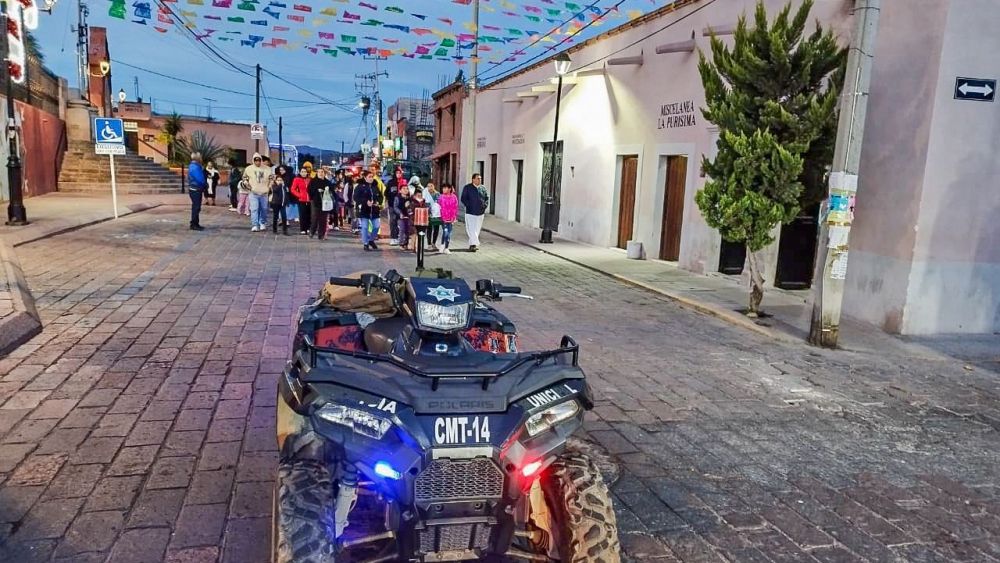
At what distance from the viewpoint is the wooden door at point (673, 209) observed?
47.9 ft

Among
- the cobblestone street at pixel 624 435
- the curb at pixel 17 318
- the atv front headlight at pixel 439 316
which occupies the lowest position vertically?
the cobblestone street at pixel 624 435

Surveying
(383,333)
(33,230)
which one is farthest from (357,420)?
(33,230)

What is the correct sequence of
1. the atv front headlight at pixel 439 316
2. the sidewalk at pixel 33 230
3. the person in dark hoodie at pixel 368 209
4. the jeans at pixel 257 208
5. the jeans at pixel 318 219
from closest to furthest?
the atv front headlight at pixel 439 316, the sidewalk at pixel 33 230, the person in dark hoodie at pixel 368 209, the jeans at pixel 318 219, the jeans at pixel 257 208

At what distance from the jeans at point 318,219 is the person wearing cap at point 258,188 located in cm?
141

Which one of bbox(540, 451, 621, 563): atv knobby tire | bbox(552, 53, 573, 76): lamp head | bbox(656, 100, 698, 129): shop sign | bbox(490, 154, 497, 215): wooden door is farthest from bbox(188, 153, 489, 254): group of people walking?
bbox(540, 451, 621, 563): atv knobby tire

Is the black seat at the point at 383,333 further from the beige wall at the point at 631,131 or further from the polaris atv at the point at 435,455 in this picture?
the beige wall at the point at 631,131

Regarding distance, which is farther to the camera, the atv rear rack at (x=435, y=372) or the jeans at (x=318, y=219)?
the jeans at (x=318, y=219)

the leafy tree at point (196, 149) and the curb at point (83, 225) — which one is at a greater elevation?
the leafy tree at point (196, 149)

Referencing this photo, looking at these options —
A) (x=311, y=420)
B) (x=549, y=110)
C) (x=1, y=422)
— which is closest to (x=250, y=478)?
(x=311, y=420)

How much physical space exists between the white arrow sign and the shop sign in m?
5.54

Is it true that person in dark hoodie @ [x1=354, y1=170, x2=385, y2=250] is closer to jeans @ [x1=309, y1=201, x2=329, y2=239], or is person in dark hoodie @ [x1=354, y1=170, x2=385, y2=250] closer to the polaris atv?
jeans @ [x1=309, y1=201, x2=329, y2=239]

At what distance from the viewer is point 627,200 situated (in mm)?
17312

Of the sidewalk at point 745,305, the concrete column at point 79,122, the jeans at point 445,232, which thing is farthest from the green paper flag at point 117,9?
the concrete column at point 79,122

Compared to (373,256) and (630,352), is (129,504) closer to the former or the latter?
(630,352)
